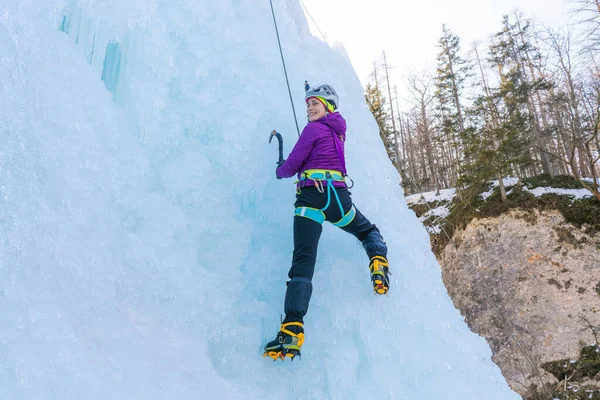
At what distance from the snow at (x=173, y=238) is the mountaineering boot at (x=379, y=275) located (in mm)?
116

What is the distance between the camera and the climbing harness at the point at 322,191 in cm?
238

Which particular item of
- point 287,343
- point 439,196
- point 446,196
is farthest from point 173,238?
point 439,196

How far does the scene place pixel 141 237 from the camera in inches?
85.4

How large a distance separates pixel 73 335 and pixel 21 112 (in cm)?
111

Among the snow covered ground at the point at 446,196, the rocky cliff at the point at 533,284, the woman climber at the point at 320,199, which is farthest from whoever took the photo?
the snow covered ground at the point at 446,196

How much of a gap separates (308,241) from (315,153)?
2.03 ft

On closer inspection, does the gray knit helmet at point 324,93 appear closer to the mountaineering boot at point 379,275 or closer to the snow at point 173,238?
the snow at point 173,238

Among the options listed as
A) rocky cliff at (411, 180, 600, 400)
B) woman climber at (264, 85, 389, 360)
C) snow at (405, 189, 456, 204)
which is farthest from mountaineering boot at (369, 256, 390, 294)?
snow at (405, 189, 456, 204)

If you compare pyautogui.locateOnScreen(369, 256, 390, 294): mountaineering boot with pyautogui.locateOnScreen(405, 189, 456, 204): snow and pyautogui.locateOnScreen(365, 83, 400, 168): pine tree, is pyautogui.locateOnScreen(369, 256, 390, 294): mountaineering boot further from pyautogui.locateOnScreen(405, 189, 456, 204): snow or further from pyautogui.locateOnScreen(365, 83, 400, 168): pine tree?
pyautogui.locateOnScreen(365, 83, 400, 168): pine tree

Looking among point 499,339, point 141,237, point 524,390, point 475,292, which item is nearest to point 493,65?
point 475,292

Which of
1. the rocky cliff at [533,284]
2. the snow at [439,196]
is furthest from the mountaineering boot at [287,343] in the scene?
the snow at [439,196]

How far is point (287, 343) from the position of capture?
6.41ft

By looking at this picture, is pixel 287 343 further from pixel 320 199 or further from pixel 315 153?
pixel 315 153

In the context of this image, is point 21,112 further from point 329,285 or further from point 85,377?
point 329,285
